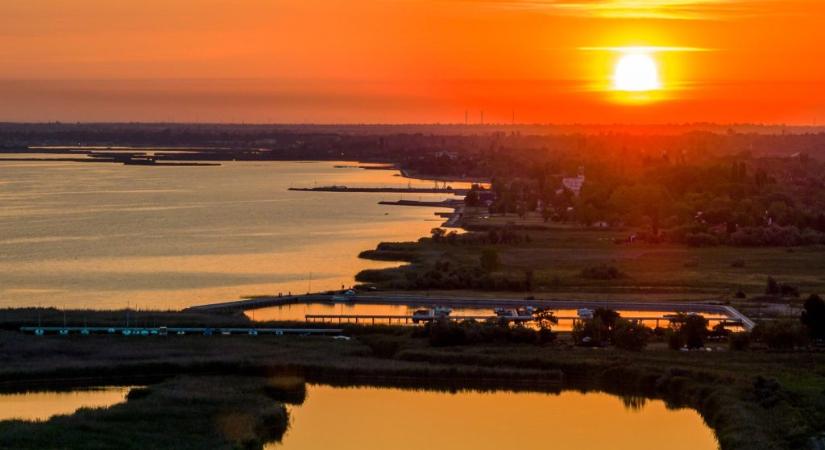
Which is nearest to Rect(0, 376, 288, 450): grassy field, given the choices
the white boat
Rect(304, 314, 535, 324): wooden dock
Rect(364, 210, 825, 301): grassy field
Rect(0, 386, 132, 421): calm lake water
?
Rect(0, 386, 132, 421): calm lake water

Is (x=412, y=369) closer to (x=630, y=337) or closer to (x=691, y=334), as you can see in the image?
(x=630, y=337)

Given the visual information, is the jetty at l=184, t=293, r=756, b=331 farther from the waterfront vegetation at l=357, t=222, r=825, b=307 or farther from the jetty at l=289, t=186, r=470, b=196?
the jetty at l=289, t=186, r=470, b=196

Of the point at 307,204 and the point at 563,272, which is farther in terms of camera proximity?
the point at 307,204

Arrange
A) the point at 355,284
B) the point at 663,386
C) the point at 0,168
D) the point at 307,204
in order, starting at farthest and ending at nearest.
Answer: the point at 0,168
the point at 307,204
the point at 355,284
the point at 663,386

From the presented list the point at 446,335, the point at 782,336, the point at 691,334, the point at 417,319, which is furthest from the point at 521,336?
the point at 782,336

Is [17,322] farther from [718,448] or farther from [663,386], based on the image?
[718,448]

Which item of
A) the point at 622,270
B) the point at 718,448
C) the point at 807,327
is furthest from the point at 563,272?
the point at 718,448
